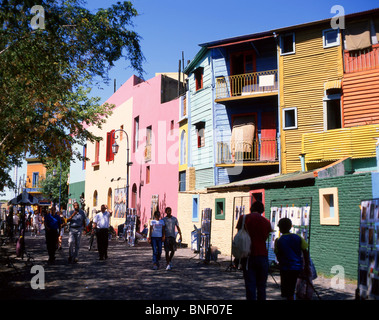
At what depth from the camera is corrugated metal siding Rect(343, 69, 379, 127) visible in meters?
17.3

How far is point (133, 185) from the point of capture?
33.4m

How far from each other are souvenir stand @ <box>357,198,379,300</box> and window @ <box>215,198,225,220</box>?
12.2 m

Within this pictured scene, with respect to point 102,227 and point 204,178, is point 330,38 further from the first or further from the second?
point 102,227

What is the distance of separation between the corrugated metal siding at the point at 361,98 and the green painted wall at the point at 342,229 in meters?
5.85

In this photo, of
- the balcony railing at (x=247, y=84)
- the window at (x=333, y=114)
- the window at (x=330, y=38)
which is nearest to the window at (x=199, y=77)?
the balcony railing at (x=247, y=84)

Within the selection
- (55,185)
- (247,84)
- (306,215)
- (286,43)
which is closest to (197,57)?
(247,84)

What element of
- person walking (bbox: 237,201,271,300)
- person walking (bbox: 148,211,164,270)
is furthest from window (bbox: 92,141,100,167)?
person walking (bbox: 237,201,271,300)

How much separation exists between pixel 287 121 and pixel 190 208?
23.8 feet

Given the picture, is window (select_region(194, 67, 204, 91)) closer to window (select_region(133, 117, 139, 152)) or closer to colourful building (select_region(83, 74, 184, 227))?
colourful building (select_region(83, 74, 184, 227))

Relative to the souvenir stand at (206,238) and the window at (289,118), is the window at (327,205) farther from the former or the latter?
the window at (289,118)

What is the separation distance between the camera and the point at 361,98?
17641 millimetres

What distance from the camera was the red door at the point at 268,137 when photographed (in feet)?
71.5
